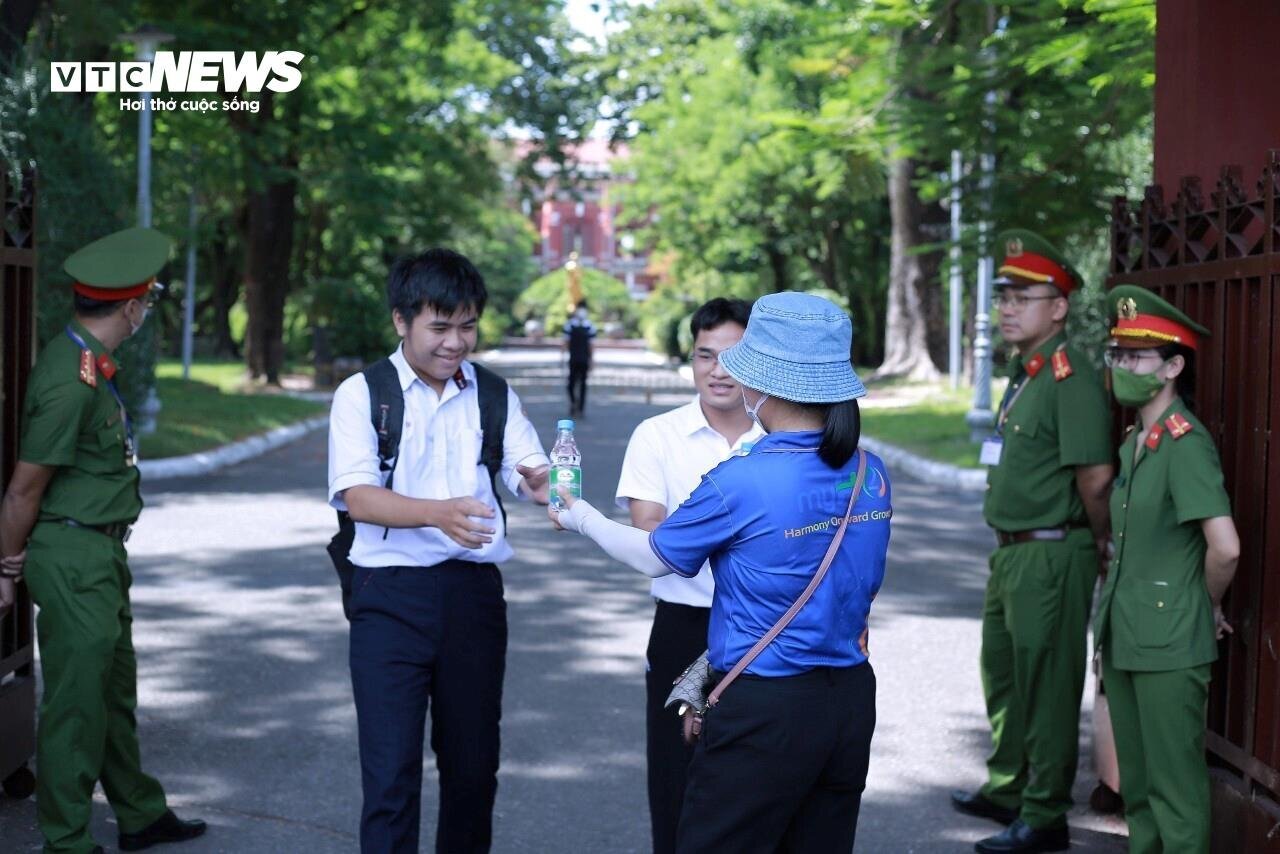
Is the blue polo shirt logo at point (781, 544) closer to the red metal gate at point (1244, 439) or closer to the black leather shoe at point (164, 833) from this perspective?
the red metal gate at point (1244, 439)

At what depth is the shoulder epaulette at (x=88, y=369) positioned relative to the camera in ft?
17.3

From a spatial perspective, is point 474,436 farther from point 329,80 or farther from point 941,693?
point 329,80

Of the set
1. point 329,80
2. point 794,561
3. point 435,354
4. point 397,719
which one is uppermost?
point 329,80

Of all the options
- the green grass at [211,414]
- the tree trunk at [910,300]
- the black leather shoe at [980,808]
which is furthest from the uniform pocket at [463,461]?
the tree trunk at [910,300]

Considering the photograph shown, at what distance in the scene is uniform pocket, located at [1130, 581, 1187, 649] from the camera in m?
5.01

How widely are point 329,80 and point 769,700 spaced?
31.1m

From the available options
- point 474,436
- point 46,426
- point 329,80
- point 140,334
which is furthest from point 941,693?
point 329,80

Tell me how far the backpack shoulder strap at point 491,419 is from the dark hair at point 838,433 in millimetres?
1491

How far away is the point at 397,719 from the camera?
464 cm

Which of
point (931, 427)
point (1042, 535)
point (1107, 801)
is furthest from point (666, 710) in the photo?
point (931, 427)

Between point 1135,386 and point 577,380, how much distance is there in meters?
22.7

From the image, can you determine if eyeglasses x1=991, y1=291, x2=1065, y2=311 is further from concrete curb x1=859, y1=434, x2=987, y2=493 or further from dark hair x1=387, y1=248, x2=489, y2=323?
concrete curb x1=859, y1=434, x2=987, y2=493

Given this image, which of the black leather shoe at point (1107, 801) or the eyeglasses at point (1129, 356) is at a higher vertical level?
the eyeglasses at point (1129, 356)

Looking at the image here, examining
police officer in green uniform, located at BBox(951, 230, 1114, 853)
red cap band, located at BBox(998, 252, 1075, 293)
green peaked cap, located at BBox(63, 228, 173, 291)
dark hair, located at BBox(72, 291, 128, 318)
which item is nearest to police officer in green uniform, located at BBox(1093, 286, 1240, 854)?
police officer in green uniform, located at BBox(951, 230, 1114, 853)
